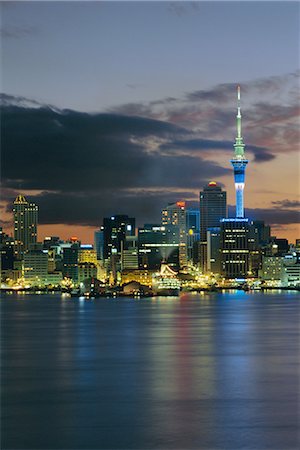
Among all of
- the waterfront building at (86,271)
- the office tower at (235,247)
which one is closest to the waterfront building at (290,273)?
the office tower at (235,247)

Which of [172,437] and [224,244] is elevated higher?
[224,244]

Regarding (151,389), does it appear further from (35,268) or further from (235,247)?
(235,247)

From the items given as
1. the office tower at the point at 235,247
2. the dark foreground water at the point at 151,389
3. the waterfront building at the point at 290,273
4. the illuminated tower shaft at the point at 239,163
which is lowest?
the dark foreground water at the point at 151,389

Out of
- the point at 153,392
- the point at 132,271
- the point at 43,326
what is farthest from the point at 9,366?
the point at 132,271

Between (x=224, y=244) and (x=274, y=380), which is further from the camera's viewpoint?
(x=224, y=244)

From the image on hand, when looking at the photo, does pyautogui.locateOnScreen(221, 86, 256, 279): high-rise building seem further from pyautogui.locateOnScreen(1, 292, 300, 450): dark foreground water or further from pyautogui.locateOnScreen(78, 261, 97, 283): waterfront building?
pyautogui.locateOnScreen(1, 292, 300, 450): dark foreground water

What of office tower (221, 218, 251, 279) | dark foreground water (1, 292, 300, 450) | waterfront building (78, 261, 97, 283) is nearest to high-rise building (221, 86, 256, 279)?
office tower (221, 218, 251, 279)

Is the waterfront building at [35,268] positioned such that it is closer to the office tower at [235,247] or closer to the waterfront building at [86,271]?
the waterfront building at [86,271]

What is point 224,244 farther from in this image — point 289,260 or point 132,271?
point 132,271

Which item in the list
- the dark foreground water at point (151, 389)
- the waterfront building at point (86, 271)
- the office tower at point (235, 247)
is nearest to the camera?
the dark foreground water at point (151, 389)
